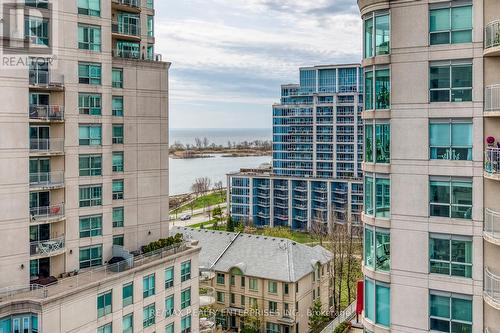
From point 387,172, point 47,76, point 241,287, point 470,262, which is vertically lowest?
point 241,287

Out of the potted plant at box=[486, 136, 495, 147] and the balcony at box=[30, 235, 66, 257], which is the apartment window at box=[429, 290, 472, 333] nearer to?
the potted plant at box=[486, 136, 495, 147]

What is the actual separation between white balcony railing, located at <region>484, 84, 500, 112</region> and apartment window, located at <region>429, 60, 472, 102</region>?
385 mm

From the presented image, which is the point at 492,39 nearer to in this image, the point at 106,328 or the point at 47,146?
the point at 47,146

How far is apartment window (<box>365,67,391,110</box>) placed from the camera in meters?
13.1

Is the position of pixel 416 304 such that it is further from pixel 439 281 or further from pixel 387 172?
pixel 387 172

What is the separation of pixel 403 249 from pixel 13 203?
60.2 feet

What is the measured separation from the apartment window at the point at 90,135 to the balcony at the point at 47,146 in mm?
1261

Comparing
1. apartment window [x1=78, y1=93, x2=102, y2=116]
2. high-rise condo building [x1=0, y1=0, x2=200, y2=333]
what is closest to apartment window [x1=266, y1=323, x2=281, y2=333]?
high-rise condo building [x1=0, y1=0, x2=200, y2=333]

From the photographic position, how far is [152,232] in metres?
30.7

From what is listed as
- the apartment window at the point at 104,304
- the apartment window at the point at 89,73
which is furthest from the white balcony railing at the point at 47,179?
the apartment window at the point at 104,304

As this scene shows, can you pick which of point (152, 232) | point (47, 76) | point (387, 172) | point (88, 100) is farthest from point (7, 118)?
point (387, 172)

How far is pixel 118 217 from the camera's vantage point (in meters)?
28.8

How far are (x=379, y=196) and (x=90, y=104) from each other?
1834 cm

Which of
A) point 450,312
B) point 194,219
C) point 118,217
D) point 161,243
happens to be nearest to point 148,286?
point 161,243
